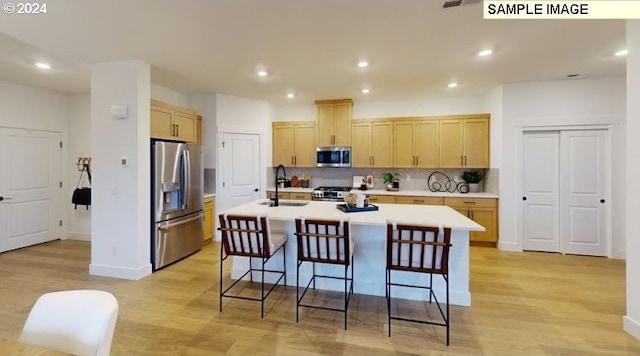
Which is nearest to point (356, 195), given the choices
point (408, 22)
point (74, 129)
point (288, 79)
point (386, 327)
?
point (386, 327)

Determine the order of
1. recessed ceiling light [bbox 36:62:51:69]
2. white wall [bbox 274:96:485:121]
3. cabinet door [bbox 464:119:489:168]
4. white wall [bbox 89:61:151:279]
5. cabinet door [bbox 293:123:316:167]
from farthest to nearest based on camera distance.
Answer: cabinet door [bbox 293:123:316:167] → white wall [bbox 274:96:485:121] → cabinet door [bbox 464:119:489:168] → recessed ceiling light [bbox 36:62:51:69] → white wall [bbox 89:61:151:279]

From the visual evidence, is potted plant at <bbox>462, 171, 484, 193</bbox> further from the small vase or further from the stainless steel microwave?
the stainless steel microwave

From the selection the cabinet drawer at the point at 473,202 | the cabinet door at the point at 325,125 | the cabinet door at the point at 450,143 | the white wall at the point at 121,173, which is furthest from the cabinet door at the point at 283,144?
the cabinet drawer at the point at 473,202

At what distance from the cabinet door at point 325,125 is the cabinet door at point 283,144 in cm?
58

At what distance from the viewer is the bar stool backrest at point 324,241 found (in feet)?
8.33

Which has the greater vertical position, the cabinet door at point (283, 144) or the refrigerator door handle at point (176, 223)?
the cabinet door at point (283, 144)

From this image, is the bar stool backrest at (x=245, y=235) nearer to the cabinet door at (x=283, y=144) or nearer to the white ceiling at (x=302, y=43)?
the white ceiling at (x=302, y=43)

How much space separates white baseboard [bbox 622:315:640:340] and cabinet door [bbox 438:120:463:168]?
10.3 feet

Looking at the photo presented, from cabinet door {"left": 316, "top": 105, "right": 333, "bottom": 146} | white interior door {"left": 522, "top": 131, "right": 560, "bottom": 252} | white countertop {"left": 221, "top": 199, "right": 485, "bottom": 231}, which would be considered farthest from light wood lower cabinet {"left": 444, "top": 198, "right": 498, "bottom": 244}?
cabinet door {"left": 316, "top": 105, "right": 333, "bottom": 146}

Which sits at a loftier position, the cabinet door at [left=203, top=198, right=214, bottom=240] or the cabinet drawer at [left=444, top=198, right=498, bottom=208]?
the cabinet drawer at [left=444, top=198, right=498, bottom=208]

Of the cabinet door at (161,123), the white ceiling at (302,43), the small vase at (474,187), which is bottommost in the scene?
the small vase at (474,187)

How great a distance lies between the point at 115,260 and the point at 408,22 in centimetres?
428

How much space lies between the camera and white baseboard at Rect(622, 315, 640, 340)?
236cm

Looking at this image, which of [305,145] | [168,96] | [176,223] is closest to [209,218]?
[176,223]
